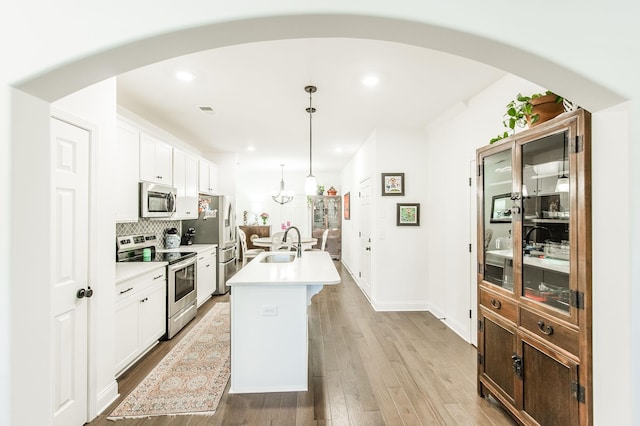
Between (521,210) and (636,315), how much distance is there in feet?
2.90

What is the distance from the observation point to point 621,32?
105 centimetres

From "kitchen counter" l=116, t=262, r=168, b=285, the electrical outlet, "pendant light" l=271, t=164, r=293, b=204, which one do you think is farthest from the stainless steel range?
"pendant light" l=271, t=164, r=293, b=204

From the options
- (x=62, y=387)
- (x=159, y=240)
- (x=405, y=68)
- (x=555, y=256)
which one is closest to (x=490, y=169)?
(x=555, y=256)

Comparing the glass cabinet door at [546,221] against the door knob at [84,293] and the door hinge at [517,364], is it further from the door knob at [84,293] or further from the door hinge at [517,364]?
the door knob at [84,293]

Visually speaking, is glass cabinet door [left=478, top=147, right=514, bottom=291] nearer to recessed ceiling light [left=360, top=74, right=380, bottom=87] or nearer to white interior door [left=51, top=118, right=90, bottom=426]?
recessed ceiling light [left=360, top=74, right=380, bottom=87]

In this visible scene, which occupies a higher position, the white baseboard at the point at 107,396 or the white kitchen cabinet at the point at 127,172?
the white kitchen cabinet at the point at 127,172

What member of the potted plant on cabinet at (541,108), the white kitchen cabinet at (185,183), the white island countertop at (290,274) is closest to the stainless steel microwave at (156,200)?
the white kitchen cabinet at (185,183)

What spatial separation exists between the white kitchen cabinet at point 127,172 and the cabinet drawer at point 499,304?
3.27m

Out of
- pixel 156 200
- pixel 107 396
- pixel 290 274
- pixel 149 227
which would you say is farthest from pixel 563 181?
pixel 149 227

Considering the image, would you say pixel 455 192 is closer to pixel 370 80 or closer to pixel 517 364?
pixel 370 80

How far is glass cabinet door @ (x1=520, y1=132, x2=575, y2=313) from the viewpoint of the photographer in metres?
1.59

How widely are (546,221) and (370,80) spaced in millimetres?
1830

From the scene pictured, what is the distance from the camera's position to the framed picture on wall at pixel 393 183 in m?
4.30

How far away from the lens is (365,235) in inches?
209
